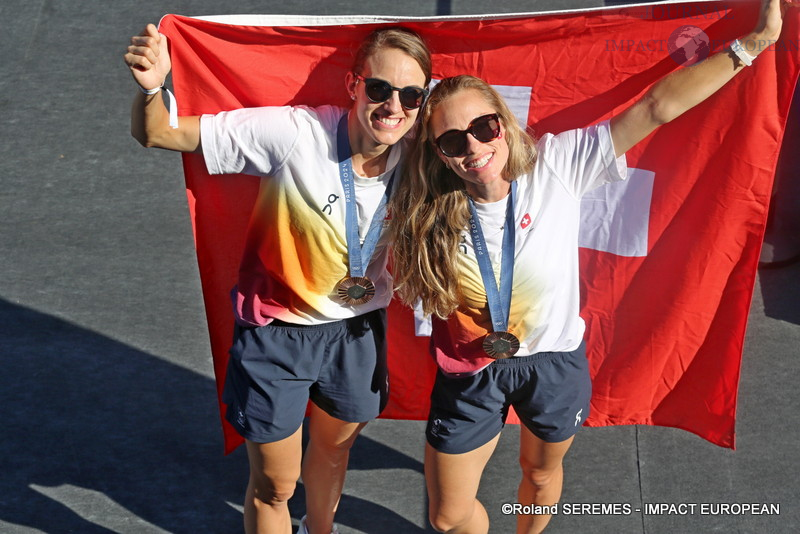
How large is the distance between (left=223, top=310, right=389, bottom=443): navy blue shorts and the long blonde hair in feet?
1.32

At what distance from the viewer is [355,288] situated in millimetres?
3432

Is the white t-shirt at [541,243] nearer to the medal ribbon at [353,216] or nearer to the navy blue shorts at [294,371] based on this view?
the medal ribbon at [353,216]

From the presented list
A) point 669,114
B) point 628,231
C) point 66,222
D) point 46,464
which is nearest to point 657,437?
point 628,231

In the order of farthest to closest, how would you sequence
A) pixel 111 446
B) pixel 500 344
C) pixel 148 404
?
pixel 148 404
pixel 111 446
pixel 500 344

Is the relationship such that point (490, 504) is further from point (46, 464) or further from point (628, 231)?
point (46, 464)

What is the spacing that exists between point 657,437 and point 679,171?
4.62ft

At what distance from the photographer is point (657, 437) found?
15.1 feet

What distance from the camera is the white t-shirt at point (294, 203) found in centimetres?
333

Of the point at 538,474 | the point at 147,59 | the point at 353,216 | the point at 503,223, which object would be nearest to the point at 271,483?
the point at 538,474

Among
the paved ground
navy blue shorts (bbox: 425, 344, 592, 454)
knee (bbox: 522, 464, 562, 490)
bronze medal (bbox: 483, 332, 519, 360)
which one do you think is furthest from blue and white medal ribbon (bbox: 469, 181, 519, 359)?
the paved ground

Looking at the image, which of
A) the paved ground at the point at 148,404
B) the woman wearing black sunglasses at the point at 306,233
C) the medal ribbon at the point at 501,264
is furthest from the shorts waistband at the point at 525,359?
the paved ground at the point at 148,404

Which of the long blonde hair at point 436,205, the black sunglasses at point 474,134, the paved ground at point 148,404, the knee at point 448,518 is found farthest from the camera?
the paved ground at point 148,404

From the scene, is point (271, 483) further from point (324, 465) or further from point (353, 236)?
point (353, 236)

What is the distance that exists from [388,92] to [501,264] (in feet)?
2.17
